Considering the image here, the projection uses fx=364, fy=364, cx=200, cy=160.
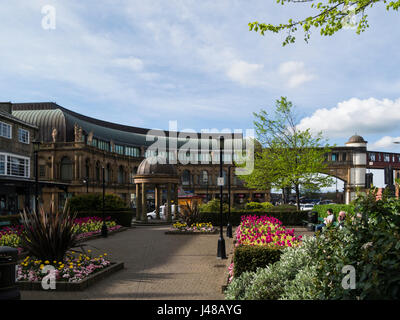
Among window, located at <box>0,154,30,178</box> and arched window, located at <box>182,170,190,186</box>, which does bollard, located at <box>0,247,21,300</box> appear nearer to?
window, located at <box>0,154,30,178</box>

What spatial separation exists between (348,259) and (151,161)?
1199 inches

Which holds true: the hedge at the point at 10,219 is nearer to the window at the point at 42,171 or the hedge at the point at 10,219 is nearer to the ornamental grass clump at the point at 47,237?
the ornamental grass clump at the point at 47,237

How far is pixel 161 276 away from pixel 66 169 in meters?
55.5

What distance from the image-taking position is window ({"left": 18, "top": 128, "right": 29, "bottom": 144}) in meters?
38.2

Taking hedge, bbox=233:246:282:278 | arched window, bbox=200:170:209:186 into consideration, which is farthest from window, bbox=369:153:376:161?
hedge, bbox=233:246:282:278

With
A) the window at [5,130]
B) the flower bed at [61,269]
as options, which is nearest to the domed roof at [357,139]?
the window at [5,130]

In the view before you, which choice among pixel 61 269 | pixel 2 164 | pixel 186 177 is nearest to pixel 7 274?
pixel 61 269

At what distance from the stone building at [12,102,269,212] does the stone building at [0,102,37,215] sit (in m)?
4.07

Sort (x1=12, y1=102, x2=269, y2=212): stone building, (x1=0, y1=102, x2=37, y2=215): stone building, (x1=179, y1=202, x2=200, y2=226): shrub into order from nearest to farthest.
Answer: (x1=179, y1=202, x2=200, y2=226): shrub
(x1=0, y1=102, x2=37, y2=215): stone building
(x1=12, y1=102, x2=269, y2=212): stone building

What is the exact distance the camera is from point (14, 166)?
121 feet

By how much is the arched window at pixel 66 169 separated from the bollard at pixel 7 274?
188 ft

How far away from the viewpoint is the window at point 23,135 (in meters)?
38.2
